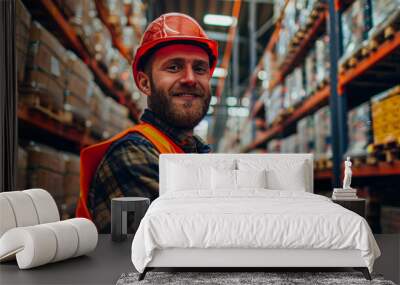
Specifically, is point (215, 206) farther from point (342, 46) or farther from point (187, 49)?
point (342, 46)

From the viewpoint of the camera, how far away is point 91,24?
174 inches

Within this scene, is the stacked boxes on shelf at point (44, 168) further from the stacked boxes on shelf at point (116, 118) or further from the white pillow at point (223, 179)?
the white pillow at point (223, 179)

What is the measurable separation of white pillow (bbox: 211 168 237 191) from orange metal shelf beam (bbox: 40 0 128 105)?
184 cm

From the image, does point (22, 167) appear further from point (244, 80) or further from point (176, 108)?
point (244, 80)

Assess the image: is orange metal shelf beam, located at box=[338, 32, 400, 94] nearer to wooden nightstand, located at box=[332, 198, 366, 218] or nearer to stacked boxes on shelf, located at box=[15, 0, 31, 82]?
wooden nightstand, located at box=[332, 198, 366, 218]

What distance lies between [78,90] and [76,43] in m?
0.47

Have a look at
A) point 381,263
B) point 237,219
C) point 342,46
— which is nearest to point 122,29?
point 342,46

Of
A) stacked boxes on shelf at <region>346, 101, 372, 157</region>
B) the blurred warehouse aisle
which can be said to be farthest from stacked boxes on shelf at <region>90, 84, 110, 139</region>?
stacked boxes on shelf at <region>346, 101, 372, 157</region>

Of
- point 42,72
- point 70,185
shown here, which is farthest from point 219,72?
point 70,185

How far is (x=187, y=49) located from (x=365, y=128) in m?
1.78

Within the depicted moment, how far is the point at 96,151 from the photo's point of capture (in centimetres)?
429

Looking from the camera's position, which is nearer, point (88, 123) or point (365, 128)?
point (365, 128)

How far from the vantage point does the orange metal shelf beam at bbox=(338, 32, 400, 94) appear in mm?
3252

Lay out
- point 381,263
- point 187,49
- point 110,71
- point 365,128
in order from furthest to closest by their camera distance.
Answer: point 110,71
point 187,49
point 365,128
point 381,263
